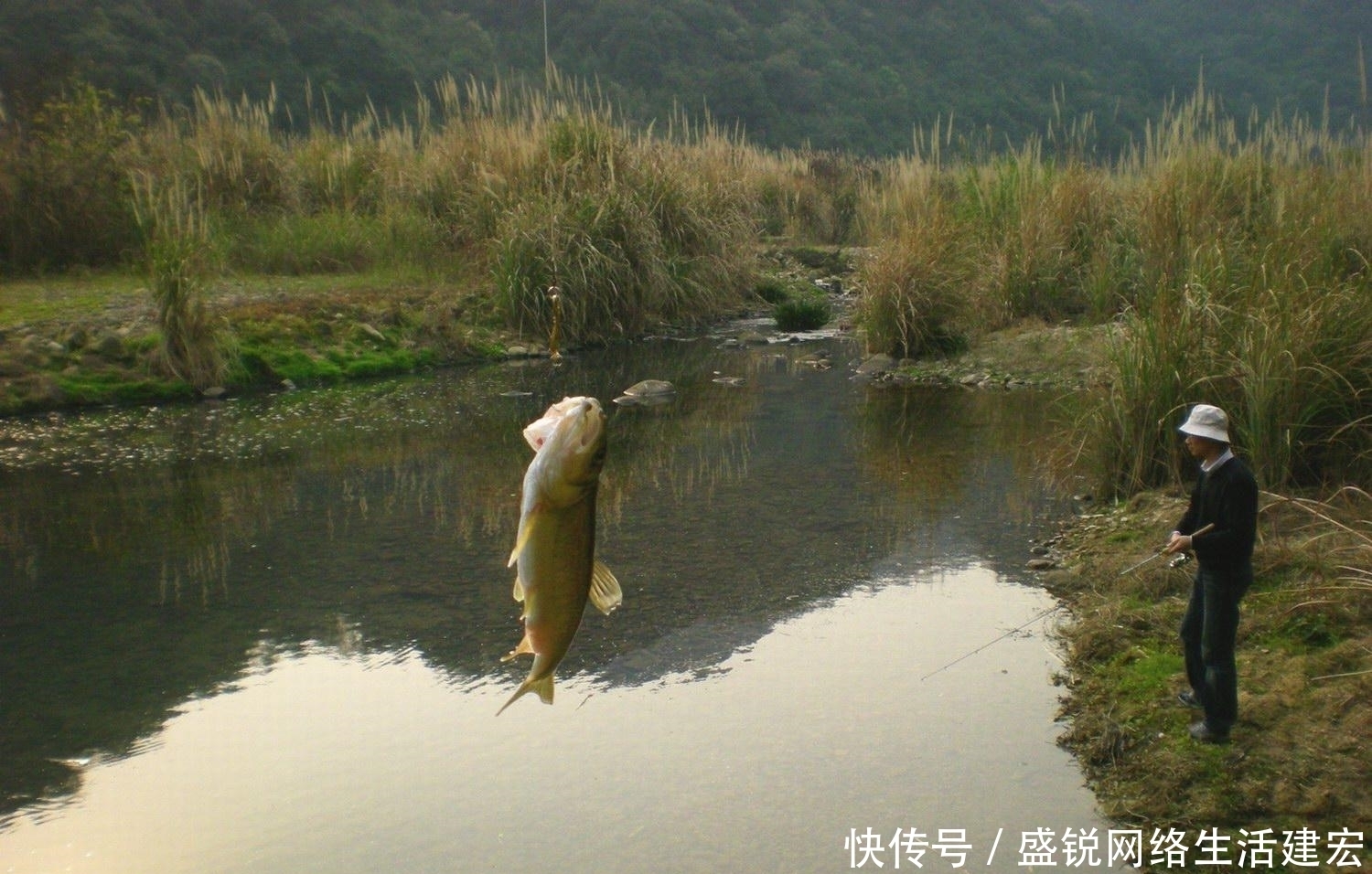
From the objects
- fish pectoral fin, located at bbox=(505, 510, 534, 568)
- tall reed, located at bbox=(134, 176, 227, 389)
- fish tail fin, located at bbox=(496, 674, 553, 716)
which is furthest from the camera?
tall reed, located at bbox=(134, 176, 227, 389)

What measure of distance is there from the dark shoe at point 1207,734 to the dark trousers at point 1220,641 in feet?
0.04

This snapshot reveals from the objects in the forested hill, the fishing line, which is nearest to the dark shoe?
the fishing line

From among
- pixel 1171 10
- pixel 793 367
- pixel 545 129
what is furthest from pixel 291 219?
pixel 1171 10

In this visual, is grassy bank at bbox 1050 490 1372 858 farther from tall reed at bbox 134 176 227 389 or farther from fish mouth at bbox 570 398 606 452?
tall reed at bbox 134 176 227 389

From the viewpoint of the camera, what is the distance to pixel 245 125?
1817 centimetres

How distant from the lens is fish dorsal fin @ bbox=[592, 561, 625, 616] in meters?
2.60

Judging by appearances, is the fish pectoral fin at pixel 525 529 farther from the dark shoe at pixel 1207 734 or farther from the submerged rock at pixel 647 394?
the submerged rock at pixel 647 394

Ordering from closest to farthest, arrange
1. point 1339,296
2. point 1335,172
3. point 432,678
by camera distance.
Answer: point 432,678, point 1339,296, point 1335,172

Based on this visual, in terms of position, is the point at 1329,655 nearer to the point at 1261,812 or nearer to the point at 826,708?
the point at 1261,812

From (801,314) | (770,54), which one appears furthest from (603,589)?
(770,54)

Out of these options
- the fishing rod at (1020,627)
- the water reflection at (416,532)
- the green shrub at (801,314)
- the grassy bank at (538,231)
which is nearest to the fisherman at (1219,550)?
the fishing rod at (1020,627)

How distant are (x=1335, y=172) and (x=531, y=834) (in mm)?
11125

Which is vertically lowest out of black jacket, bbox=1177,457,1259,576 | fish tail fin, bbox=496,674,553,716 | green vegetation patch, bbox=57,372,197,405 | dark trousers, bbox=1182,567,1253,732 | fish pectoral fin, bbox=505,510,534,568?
green vegetation patch, bbox=57,372,197,405

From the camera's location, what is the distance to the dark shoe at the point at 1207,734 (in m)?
4.59
